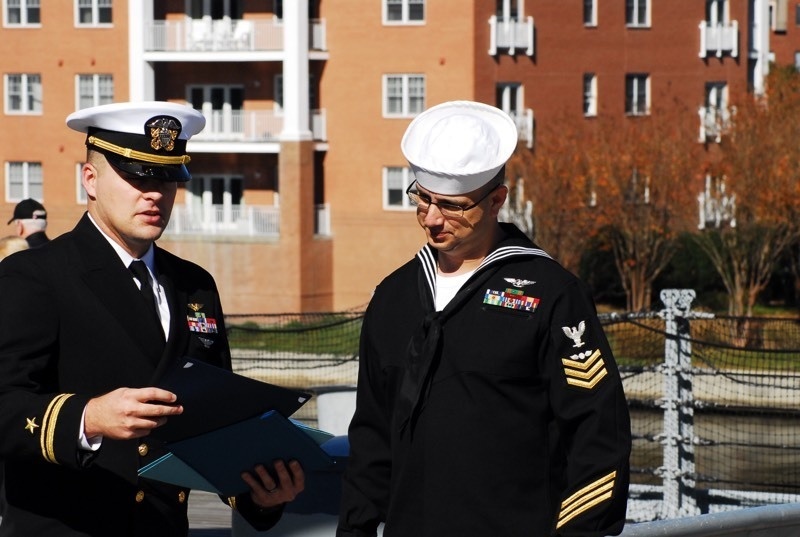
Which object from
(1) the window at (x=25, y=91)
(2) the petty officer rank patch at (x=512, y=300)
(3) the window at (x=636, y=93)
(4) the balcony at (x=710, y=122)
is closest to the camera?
(2) the petty officer rank patch at (x=512, y=300)

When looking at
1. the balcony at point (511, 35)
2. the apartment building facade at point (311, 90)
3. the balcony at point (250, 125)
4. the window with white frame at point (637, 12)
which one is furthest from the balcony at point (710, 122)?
the balcony at point (250, 125)

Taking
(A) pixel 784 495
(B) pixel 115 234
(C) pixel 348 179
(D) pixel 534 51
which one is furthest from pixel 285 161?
(B) pixel 115 234

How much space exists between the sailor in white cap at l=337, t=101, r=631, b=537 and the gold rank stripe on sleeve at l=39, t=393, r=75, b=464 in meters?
0.92

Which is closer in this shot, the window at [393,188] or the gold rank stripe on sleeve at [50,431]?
the gold rank stripe on sleeve at [50,431]

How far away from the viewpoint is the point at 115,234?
4.76 meters

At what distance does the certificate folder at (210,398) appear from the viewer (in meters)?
4.27

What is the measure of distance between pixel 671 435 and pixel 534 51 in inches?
1456

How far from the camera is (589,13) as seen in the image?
161 feet

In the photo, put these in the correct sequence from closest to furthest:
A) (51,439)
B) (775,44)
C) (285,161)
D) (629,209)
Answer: (51,439) < (629,209) < (285,161) < (775,44)

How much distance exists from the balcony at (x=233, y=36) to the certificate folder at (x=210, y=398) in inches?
1710

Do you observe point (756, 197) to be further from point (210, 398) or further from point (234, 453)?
point (210, 398)

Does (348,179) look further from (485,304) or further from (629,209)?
(485,304)

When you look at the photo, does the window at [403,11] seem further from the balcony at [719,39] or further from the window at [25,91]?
the window at [25,91]

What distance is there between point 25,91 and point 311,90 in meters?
9.11
